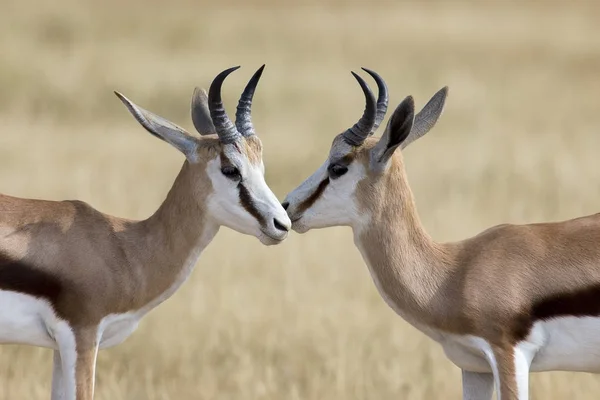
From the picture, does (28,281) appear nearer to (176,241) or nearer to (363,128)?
(176,241)

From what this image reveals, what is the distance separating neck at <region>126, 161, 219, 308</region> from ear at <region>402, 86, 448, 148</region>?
4.23 ft

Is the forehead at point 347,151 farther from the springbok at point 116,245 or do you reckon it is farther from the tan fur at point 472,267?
the springbok at point 116,245

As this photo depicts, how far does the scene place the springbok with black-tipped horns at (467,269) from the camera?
7340 millimetres

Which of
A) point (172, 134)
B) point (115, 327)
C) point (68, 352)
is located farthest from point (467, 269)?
point (68, 352)

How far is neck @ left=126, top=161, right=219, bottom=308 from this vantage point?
7.91m

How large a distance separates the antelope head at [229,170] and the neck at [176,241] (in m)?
0.02

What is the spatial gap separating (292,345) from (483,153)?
7.58 metres

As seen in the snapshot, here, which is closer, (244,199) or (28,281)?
(28,281)

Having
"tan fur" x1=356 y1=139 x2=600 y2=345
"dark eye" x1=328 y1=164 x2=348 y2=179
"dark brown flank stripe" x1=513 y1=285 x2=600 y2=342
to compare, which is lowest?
"dark brown flank stripe" x1=513 y1=285 x2=600 y2=342

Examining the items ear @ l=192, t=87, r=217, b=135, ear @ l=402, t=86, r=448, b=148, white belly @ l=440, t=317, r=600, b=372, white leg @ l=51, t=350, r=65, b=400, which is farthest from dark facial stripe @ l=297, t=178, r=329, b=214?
white leg @ l=51, t=350, r=65, b=400

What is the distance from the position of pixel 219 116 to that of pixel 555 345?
2342 mm

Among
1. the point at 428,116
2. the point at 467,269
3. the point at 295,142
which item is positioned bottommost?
the point at 467,269

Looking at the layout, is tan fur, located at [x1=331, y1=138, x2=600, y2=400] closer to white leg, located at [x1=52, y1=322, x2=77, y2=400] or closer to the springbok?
the springbok

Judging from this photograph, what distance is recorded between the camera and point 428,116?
26.4 feet
